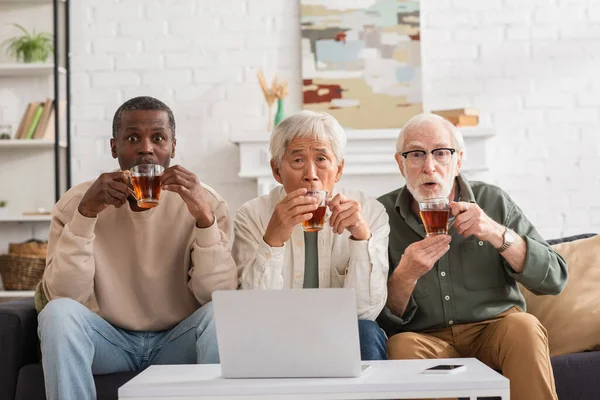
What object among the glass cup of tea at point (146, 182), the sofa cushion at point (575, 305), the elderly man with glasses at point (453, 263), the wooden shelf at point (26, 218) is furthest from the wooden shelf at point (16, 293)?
the sofa cushion at point (575, 305)

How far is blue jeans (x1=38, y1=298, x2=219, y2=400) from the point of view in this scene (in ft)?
6.98

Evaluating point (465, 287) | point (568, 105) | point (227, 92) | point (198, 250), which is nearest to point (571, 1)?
point (568, 105)

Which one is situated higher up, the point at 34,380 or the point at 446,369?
the point at 446,369

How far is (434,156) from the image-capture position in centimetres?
267

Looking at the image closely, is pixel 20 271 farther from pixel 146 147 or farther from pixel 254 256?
pixel 254 256

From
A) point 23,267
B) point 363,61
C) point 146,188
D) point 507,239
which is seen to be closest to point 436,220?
point 507,239

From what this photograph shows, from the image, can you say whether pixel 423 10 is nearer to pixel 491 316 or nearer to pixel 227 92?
pixel 227 92

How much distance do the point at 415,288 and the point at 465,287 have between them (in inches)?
6.6

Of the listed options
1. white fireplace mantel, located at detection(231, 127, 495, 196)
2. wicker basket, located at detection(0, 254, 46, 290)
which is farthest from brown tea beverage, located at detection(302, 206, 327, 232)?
wicker basket, located at detection(0, 254, 46, 290)

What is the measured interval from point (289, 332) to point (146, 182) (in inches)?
30.0

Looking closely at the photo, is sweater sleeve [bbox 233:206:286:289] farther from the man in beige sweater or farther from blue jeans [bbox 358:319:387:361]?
blue jeans [bbox 358:319:387:361]

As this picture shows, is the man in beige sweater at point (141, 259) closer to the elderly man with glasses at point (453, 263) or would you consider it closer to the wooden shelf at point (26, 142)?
the elderly man with glasses at point (453, 263)

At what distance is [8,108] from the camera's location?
4668 mm

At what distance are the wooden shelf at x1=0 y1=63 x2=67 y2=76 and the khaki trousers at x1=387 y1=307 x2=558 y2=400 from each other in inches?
113
